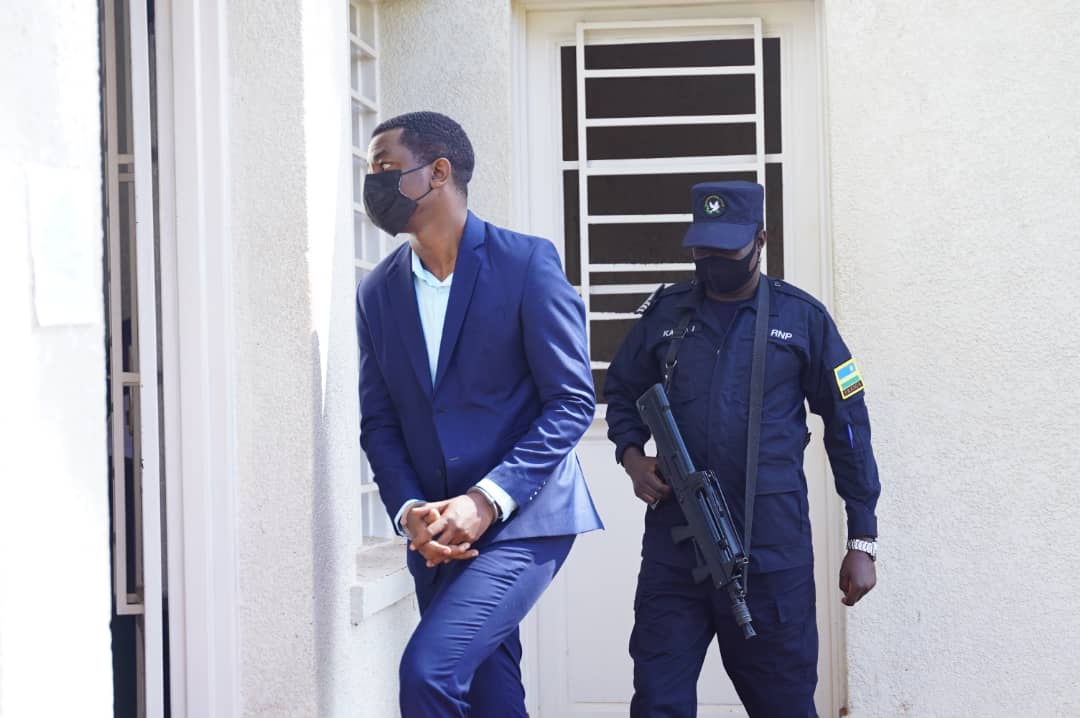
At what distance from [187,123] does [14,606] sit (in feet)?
6.52

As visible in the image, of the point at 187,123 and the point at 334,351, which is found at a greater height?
the point at 187,123

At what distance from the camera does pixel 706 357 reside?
13.7ft

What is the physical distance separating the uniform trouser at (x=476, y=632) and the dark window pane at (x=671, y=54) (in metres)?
2.43

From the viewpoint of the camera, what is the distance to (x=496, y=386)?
3.64m

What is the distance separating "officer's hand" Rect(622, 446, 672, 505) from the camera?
412 centimetres

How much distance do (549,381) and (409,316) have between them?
1.41 ft

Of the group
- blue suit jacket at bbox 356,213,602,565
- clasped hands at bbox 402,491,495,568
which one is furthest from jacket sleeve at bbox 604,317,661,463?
clasped hands at bbox 402,491,495,568

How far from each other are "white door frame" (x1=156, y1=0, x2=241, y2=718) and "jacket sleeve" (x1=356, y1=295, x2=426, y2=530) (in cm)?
42

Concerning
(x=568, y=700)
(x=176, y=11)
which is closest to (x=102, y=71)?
(x=176, y=11)

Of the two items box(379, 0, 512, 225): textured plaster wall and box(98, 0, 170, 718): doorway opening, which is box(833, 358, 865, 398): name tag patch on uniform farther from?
box(98, 0, 170, 718): doorway opening

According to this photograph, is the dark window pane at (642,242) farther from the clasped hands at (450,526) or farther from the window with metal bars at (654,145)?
the clasped hands at (450,526)

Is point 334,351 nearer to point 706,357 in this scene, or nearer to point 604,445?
point 706,357

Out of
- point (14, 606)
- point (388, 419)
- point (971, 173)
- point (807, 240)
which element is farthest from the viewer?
point (807, 240)

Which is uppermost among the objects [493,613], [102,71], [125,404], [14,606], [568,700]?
[102,71]
